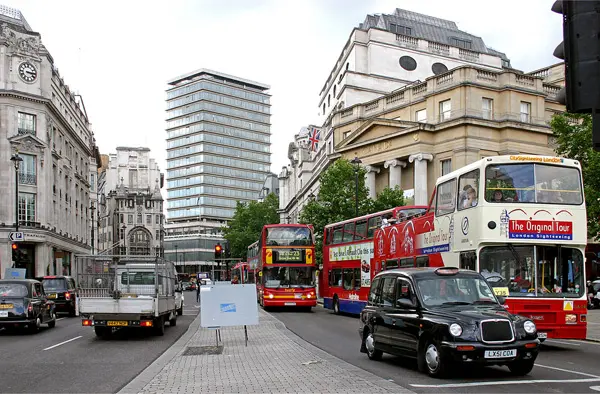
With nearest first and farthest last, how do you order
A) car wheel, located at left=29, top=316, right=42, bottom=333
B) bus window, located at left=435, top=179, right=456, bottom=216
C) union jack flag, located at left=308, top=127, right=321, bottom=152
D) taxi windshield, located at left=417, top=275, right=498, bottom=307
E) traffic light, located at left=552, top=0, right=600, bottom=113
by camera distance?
traffic light, located at left=552, top=0, right=600, bottom=113 → taxi windshield, located at left=417, top=275, right=498, bottom=307 → bus window, located at left=435, top=179, right=456, bottom=216 → car wheel, located at left=29, top=316, right=42, bottom=333 → union jack flag, located at left=308, top=127, right=321, bottom=152

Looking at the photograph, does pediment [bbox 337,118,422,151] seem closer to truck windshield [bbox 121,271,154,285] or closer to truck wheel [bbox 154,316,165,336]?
truck windshield [bbox 121,271,154,285]

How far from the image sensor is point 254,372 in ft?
37.3

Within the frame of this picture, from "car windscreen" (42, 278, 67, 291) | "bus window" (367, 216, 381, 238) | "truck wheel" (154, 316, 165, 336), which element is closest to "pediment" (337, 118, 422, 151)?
"bus window" (367, 216, 381, 238)

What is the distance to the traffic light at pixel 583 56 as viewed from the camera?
5.10 metres

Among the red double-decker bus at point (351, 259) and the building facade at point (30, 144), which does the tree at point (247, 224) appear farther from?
the red double-decker bus at point (351, 259)

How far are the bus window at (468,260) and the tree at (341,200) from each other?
3086cm

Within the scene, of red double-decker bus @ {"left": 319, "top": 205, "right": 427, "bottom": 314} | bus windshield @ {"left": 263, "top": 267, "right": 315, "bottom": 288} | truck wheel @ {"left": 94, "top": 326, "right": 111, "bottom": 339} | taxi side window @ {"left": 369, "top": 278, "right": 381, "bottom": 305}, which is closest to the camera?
taxi side window @ {"left": 369, "top": 278, "right": 381, "bottom": 305}

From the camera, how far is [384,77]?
64.1 m

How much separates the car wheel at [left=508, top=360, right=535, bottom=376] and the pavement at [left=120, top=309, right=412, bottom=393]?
7.60 feet

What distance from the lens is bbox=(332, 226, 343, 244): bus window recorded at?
1231 inches

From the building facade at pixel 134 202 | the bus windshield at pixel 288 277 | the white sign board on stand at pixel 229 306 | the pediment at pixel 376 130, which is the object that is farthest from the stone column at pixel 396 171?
the building facade at pixel 134 202

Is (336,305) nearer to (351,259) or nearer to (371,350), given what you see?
(351,259)

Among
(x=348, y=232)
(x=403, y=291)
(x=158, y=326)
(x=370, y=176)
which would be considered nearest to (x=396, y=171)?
(x=370, y=176)

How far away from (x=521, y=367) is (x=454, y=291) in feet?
5.37
